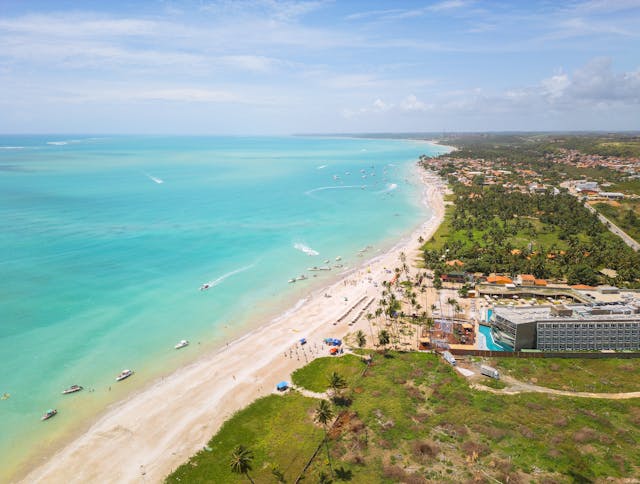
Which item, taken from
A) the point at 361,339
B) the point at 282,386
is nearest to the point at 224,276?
the point at 361,339

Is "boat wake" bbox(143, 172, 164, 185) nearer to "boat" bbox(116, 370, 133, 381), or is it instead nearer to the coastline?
the coastline

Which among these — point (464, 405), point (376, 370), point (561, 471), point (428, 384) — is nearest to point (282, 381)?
point (376, 370)

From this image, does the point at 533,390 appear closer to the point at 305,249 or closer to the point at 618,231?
the point at 305,249

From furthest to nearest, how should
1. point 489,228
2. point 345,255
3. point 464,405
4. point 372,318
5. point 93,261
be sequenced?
point 489,228 < point 345,255 < point 93,261 < point 372,318 < point 464,405

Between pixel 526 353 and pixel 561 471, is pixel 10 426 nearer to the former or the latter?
pixel 561 471

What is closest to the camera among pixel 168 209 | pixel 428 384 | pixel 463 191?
pixel 428 384

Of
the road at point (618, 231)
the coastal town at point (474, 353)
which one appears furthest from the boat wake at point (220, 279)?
the road at point (618, 231)

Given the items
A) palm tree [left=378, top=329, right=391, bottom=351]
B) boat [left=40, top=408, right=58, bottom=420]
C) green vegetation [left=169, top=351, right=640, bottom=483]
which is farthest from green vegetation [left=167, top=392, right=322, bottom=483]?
boat [left=40, top=408, right=58, bottom=420]
